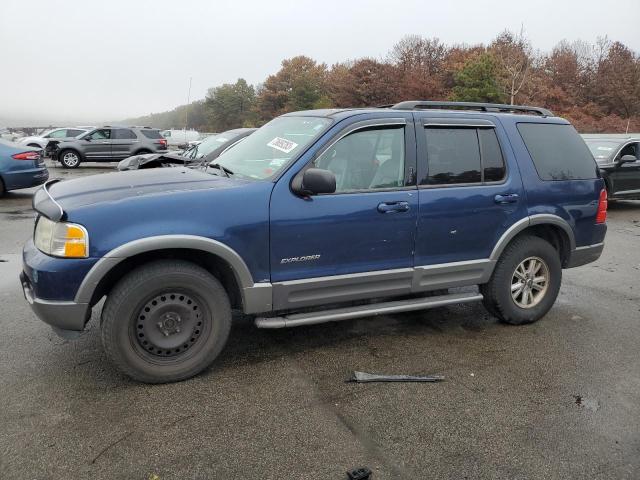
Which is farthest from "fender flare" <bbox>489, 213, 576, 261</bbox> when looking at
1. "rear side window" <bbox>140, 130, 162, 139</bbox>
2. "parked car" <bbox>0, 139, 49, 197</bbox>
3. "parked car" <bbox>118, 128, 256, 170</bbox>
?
"rear side window" <bbox>140, 130, 162, 139</bbox>

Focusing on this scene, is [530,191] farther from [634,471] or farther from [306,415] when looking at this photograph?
[306,415]

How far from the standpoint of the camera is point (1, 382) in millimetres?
3498

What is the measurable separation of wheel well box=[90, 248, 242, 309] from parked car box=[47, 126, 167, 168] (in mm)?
19077

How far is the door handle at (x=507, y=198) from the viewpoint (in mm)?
4477

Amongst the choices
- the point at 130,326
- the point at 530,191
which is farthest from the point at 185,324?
the point at 530,191

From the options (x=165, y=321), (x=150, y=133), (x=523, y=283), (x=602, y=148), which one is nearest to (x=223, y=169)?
(x=165, y=321)

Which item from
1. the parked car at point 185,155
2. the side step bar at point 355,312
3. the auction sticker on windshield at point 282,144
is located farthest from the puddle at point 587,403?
the parked car at point 185,155

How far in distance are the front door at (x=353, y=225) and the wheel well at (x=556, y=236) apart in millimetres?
1491

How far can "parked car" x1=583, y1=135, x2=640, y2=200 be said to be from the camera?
11.8m

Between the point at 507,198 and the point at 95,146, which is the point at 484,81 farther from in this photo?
the point at 507,198

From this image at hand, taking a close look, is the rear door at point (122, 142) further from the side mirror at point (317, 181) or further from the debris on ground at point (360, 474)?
the debris on ground at point (360, 474)

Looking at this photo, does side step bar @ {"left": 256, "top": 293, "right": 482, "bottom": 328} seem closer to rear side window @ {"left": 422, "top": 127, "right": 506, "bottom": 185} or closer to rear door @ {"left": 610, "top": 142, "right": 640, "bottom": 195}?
rear side window @ {"left": 422, "top": 127, "right": 506, "bottom": 185}

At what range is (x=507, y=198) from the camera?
4520mm

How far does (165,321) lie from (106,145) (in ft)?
67.0
